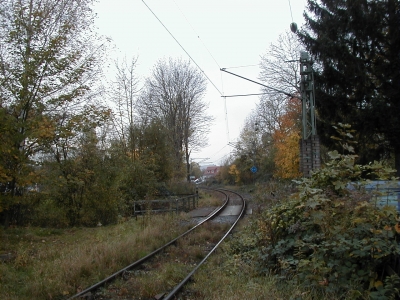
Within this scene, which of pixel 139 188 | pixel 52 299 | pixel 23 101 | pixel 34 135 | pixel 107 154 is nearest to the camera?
pixel 52 299

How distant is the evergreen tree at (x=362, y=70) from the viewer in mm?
18234

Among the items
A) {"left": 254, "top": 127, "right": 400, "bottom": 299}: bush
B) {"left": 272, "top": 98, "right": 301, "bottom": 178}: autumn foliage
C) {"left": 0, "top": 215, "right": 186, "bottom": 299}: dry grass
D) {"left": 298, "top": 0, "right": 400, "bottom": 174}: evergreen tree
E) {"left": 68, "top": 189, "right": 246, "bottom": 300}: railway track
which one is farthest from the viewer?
{"left": 272, "top": 98, "right": 301, "bottom": 178}: autumn foliage

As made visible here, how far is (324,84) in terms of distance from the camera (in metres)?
20.8

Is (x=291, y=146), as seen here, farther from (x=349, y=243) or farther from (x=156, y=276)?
(x=349, y=243)

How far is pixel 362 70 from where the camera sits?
18875 millimetres

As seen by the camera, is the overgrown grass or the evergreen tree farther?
the evergreen tree

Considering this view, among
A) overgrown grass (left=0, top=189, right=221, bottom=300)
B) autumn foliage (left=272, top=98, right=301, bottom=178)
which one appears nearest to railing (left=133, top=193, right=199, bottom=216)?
overgrown grass (left=0, top=189, right=221, bottom=300)

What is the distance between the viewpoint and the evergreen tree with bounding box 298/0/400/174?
718 inches

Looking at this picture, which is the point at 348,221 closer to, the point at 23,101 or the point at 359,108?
the point at 23,101

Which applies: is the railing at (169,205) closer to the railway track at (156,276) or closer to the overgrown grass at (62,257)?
the overgrown grass at (62,257)

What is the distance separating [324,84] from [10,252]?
55.9 feet

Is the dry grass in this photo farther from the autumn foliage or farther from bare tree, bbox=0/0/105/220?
the autumn foliage

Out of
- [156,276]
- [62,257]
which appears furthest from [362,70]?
[62,257]

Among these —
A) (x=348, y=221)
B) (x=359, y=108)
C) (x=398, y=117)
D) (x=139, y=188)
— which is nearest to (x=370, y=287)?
(x=348, y=221)
